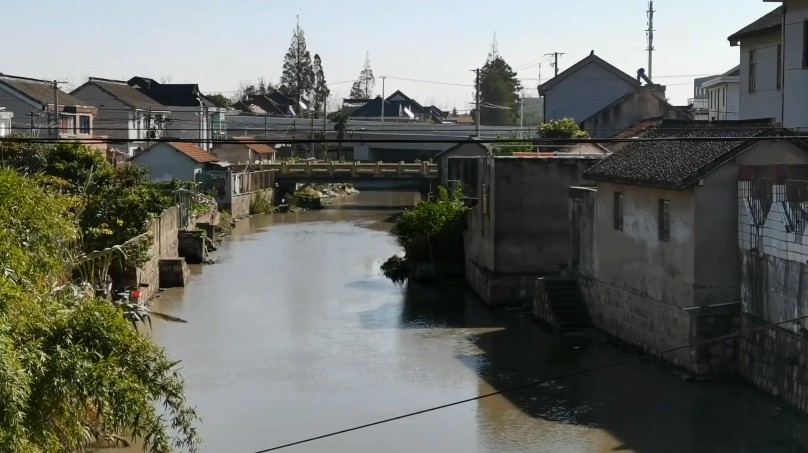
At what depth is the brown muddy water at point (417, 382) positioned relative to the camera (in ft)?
53.0

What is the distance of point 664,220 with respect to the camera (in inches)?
797

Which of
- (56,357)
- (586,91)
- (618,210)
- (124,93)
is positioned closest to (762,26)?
(618,210)

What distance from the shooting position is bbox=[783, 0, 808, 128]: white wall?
987 inches

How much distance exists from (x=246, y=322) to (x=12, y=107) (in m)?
28.2

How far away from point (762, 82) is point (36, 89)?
3385 cm

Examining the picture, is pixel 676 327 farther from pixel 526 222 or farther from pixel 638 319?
pixel 526 222

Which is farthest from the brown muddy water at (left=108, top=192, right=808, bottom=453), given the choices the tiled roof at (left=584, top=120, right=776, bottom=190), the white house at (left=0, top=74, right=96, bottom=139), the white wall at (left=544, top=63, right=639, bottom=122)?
the white wall at (left=544, top=63, right=639, bottom=122)

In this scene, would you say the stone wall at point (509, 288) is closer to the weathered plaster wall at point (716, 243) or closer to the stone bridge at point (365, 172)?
the weathered plaster wall at point (716, 243)

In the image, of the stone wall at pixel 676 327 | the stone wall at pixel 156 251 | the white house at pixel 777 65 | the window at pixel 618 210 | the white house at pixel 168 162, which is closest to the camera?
the stone wall at pixel 676 327

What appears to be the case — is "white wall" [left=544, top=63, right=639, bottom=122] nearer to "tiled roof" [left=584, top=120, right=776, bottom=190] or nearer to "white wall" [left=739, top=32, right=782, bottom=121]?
"white wall" [left=739, top=32, right=782, bottom=121]

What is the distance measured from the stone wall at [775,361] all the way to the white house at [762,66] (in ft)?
33.9

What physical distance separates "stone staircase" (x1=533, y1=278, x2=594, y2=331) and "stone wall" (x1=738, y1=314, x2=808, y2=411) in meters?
5.63

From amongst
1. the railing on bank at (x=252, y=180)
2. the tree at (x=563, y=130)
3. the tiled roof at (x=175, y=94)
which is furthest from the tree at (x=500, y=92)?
the tree at (x=563, y=130)

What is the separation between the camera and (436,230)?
3136 cm
